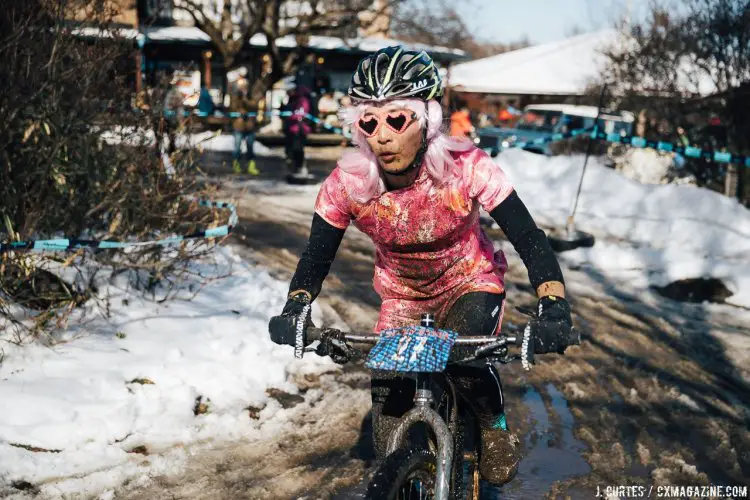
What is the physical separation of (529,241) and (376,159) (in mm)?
764

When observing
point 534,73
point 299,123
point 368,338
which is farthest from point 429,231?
point 534,73

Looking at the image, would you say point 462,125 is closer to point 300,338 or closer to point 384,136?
point 384,136

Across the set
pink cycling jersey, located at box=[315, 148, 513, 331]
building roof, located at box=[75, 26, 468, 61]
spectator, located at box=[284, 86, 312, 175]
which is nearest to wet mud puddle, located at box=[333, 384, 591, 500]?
pink cycling jersey, located at box=[315, 148, 513, 331]

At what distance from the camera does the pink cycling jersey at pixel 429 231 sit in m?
3.76

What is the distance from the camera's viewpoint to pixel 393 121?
12.0 ft

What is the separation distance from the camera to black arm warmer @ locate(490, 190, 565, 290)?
3543 mm

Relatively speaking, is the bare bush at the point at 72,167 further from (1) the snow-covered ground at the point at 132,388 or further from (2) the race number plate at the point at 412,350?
(2) the race number plate at the point at 412,350

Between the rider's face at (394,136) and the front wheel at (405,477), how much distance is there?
1.25 metres

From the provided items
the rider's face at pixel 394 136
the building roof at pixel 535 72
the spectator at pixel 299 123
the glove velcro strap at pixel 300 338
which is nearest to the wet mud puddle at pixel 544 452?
the glove velcro strap at pixel 300 338

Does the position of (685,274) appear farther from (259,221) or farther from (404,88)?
(404,88)

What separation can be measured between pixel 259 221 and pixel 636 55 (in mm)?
9482

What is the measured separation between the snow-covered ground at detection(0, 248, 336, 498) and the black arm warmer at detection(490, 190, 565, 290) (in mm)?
2535

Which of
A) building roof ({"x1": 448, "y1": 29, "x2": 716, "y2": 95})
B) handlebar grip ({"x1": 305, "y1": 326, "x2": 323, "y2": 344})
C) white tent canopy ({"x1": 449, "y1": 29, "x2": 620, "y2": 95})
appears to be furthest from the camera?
white tent canopy ({"x1": 449, "y1": 29, "x2": 620, "y2": 95})

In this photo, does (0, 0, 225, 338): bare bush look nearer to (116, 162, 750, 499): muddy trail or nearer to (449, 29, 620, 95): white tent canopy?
(116, 162, 750, 499): muddy trail
